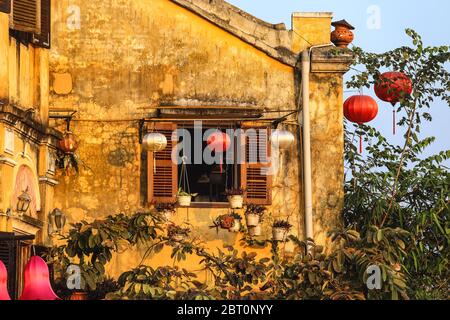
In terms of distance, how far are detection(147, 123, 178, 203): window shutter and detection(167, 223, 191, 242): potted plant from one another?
715 millimetres

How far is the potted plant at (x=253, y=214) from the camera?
2055 cm

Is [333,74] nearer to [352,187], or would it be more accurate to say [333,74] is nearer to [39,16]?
[352,187]

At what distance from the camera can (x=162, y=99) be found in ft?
68.5

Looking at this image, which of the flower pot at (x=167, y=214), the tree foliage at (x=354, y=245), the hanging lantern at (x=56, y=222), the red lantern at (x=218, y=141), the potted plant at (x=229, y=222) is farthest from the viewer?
the potted plant at (x=229, y=222)

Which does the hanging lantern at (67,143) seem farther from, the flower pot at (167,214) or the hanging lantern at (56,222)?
the flower pot at (167,214)

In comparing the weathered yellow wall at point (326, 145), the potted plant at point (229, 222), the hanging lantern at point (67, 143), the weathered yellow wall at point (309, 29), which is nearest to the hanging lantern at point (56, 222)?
the hanging lantern at point (67, 143)

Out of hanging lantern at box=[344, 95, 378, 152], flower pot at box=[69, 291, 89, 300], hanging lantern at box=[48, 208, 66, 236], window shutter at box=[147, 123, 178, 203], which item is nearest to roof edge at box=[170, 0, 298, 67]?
hanging lantern at box=[344, 95, 378, 152]

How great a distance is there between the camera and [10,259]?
1888 cm

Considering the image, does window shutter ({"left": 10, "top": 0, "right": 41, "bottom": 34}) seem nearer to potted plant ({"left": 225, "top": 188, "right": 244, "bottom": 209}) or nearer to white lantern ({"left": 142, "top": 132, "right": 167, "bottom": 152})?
white lantern ({"left": 142, "top": 132, "right": 167, "bottom": 152})

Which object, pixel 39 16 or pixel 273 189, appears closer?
pixel 39 16

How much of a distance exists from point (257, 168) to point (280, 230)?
1022 millimetres

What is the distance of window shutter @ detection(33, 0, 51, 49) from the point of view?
2005 cm
